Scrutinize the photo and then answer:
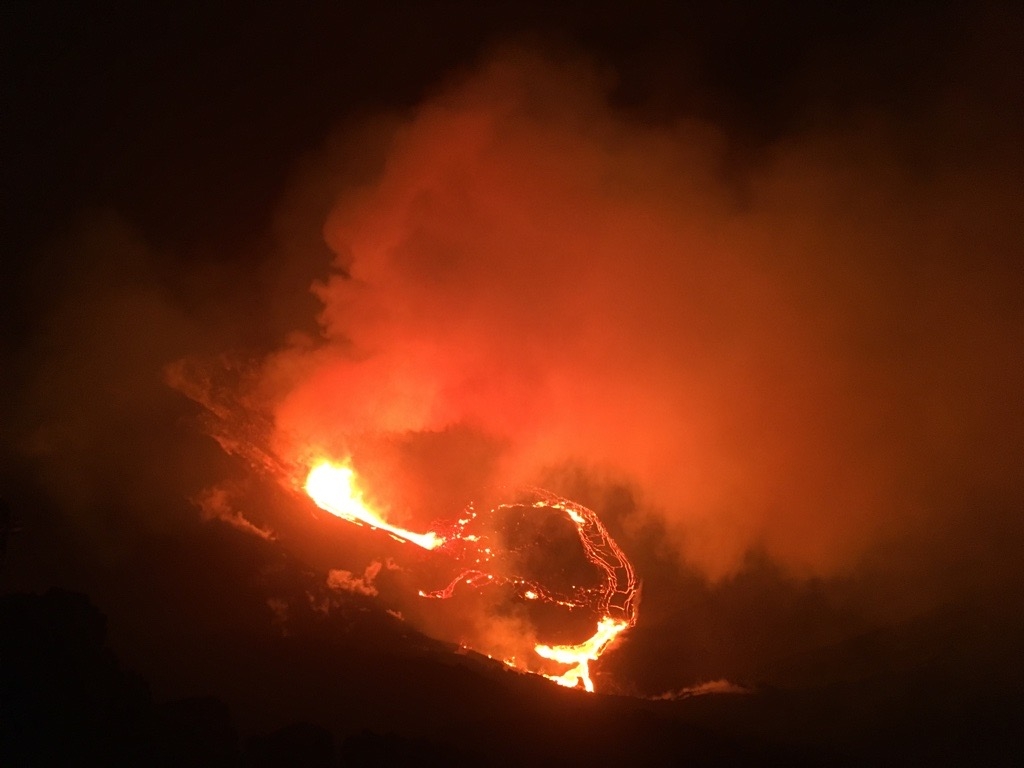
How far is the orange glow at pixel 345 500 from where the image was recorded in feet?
63.4

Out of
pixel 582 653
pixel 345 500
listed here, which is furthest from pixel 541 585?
pixel 345 500

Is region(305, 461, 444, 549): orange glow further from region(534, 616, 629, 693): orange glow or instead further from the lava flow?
region(534, 616, 629, 693): orange glow

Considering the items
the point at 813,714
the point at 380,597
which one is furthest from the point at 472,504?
the point at 813,714

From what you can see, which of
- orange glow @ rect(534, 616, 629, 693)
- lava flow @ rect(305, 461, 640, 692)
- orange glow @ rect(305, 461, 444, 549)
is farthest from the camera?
orange glow @ rect(305, 461, 444, 549)

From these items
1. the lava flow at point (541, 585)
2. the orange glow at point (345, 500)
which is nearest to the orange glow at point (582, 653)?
the lava flow at point (541, 585)

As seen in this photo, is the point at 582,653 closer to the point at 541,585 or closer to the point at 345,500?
the point at 541,585

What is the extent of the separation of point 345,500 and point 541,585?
4.89 metres

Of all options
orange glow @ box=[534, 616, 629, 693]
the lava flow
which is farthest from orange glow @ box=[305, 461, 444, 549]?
orange glow @ box=[534, 616, 629, 693]

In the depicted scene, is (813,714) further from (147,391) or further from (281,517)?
(147,391)

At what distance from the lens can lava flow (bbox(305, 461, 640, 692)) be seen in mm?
19000

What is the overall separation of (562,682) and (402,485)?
19.0 ft

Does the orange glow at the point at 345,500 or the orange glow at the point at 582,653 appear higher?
the orange glow at the point at 345,500

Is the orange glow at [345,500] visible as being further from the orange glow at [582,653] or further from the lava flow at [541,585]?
the orange glow at [582,653]

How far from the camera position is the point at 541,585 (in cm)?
2008
